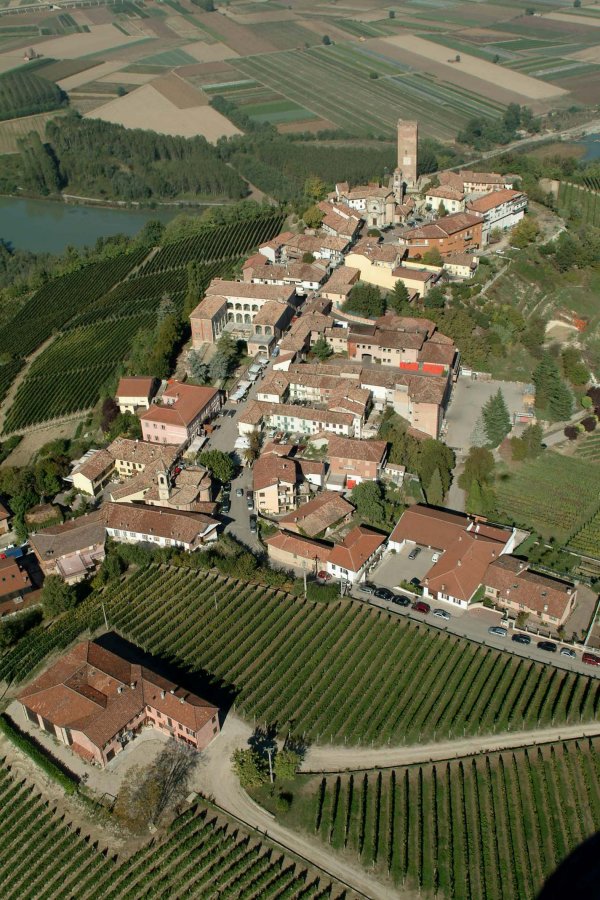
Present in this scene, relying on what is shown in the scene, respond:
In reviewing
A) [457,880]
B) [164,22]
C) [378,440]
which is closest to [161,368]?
[378,440]

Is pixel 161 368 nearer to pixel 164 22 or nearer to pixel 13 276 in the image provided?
pixel 13 276

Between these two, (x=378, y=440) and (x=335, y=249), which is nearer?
(x=378, y=440)

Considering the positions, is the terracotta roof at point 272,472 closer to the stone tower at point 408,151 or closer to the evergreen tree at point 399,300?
the evergreen tree at point 399,300

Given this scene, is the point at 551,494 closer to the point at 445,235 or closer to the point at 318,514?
the point at 318,514

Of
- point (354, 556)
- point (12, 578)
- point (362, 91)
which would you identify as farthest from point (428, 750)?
point (362, 91)

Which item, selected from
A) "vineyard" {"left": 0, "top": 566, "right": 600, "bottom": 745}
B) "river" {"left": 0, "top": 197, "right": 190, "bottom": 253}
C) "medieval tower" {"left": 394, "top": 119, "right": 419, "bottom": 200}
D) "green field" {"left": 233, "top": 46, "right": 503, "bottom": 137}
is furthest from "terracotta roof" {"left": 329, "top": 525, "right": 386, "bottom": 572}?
"green field" {"left": 233, "top": 46, "right": 503, "bottom": 137}

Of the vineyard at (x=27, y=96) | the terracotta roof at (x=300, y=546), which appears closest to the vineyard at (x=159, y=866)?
the terracotta roof at (x=300, y=546)
